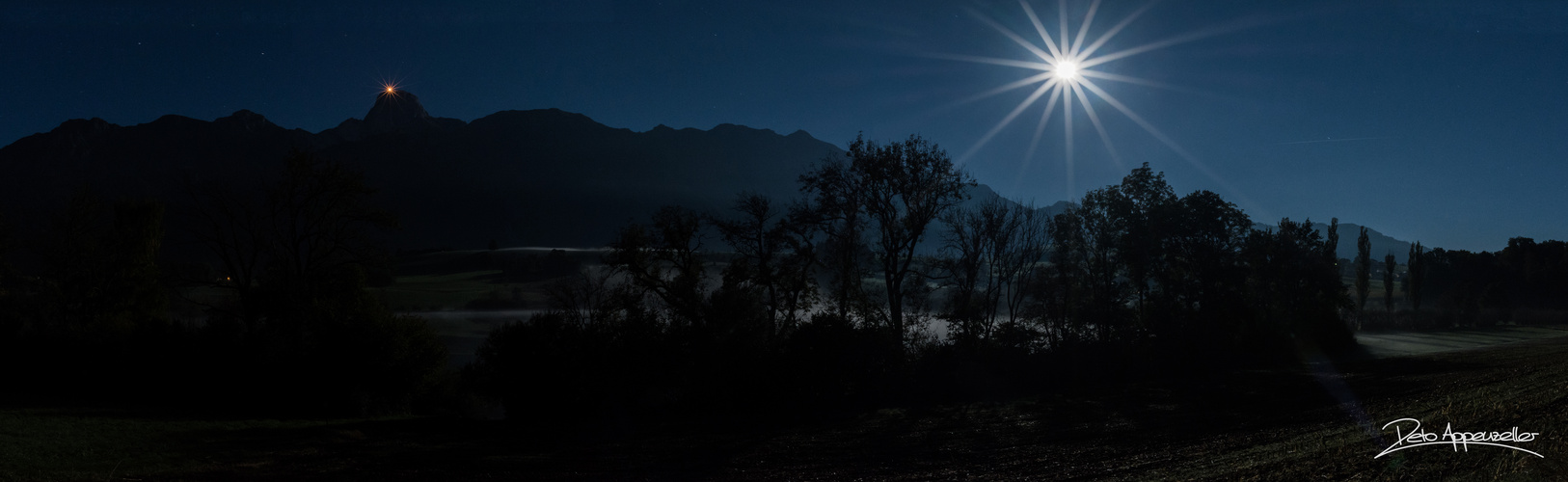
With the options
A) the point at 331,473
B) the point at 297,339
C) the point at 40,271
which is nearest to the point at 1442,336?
the point at 331,473

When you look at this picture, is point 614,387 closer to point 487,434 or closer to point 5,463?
point 487,434

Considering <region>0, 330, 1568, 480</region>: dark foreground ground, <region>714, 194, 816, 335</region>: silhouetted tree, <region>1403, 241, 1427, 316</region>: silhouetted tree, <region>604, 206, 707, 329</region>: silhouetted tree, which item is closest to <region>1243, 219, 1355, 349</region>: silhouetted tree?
<region>0, 330, 1568, 480</region>: dark foreground ground

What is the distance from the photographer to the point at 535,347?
27.8 m

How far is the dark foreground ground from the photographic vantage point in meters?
8.85

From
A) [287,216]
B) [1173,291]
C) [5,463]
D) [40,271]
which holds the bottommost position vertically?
[5,463]

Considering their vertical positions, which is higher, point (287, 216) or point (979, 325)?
point (287, 216)

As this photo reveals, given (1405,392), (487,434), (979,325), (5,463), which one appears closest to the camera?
(5,463)

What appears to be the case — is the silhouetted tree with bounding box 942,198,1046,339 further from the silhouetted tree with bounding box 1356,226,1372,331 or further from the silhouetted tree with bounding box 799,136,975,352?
the silhouetted tree with bounding box 1356,226,1372,331

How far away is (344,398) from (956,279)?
100 feet

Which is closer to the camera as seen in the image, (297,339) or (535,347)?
(535,347)
